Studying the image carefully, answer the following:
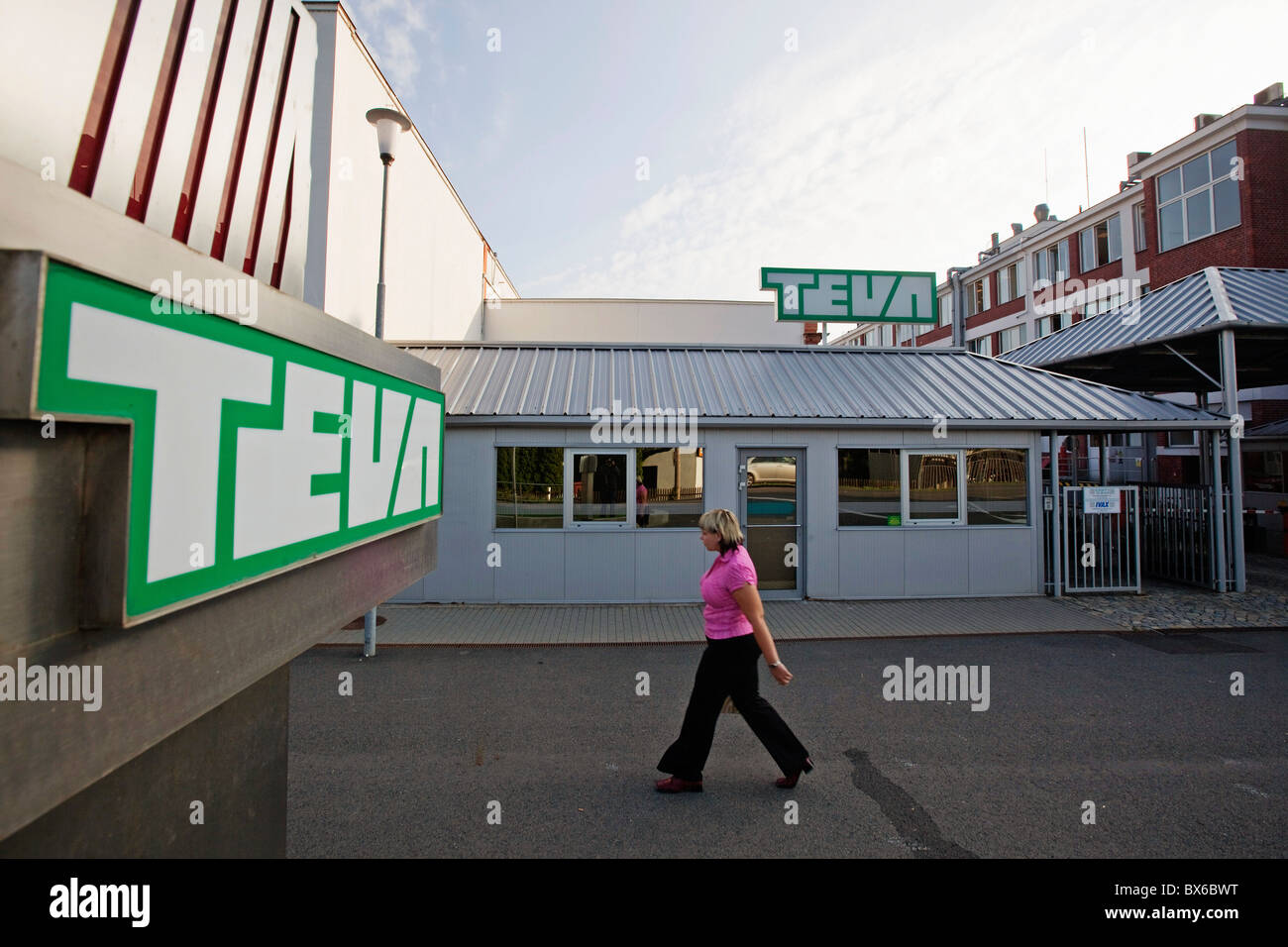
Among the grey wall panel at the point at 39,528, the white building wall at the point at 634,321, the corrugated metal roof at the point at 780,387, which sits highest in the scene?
the white building wall at the point at 634,321

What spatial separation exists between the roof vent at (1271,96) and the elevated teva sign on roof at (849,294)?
914 inches

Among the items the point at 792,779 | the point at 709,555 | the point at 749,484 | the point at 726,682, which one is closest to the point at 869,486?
the point at 749,484

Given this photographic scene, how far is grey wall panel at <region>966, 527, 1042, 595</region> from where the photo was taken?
10.5m

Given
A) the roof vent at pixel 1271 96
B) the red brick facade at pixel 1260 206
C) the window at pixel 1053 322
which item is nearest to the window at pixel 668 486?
the red brick facade at pixel 1260 206

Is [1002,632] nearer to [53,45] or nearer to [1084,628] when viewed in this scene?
[1084,628]

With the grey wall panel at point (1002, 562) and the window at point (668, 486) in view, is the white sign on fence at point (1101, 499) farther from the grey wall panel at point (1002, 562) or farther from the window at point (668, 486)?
the window at point (668, 486)

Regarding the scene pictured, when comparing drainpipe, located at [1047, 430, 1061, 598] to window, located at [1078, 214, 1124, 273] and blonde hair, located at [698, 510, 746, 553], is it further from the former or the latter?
window, located at [1078, 214, 1124, 273]

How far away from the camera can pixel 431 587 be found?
9.89 m

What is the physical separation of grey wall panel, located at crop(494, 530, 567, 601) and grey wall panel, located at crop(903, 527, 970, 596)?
4.69 m

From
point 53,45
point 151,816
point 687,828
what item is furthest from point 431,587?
point 53,45

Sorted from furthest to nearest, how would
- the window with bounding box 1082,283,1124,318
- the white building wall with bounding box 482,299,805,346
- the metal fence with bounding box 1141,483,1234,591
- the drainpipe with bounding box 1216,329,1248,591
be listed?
1. the window with bounding box 1082,283,1124,318
2. the white building wall with bounding box 482,299,805,346
3. the metal fence with bounding box 1141,483,1234,591
4. the drainpipe with bounding box 1216,329,1248,591

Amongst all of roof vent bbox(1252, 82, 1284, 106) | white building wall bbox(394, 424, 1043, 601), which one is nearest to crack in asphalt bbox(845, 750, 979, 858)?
white building wall bbox(394, 424, 1043, 601)

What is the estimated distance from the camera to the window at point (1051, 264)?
3564 cm
